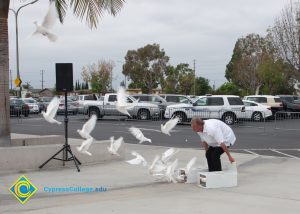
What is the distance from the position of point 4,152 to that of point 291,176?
5.99m

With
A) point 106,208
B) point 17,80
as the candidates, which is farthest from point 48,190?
point 17,80

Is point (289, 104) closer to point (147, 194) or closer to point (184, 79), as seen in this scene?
point (147, 194)

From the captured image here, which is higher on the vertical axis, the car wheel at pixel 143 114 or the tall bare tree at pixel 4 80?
the tall bare tree at pixel 4 80

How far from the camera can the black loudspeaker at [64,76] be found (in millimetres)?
11227

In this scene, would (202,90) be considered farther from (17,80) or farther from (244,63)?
(17,80)

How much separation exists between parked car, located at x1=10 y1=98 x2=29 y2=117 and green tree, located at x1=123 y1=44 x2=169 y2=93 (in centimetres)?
3160

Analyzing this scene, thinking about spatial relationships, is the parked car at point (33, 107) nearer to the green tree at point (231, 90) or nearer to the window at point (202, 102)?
the window at point (202, 102)

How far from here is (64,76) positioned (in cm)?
1130

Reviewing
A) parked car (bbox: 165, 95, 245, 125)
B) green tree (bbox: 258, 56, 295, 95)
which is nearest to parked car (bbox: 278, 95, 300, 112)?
green tree (bbox: 258, 56, 295, 95)

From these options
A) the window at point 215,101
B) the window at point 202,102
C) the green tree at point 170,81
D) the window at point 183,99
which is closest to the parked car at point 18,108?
the window at point 183,99

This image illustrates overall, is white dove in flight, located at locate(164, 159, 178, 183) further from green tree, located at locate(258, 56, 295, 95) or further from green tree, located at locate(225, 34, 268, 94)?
green tree, located at locate(225, 34, 268, 94)

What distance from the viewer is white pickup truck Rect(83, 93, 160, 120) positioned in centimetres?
3030

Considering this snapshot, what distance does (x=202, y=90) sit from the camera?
3206 inches

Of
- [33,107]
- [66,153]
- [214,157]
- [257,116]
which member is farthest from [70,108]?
[214,157]
